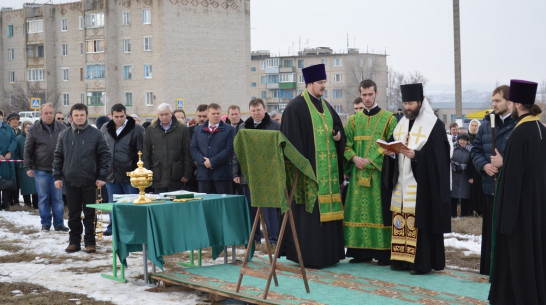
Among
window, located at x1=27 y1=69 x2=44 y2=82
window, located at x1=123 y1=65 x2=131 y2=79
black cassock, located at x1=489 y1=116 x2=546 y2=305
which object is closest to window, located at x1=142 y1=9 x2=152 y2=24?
window, located at x1=123 y1=65 x2=131 y2=79

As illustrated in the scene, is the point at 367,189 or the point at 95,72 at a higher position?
the point at 95,72

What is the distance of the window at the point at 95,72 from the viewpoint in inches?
2238

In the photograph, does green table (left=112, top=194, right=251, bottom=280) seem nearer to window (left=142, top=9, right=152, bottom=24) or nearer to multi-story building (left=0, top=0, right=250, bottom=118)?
multi-story building (left=0, top=0, right=250, bottom=118)

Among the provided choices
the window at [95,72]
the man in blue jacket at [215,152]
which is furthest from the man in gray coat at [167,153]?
the window at [95,72]

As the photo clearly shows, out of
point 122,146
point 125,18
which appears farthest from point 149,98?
point 122,146

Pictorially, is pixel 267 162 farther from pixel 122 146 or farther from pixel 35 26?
pixel 35 26

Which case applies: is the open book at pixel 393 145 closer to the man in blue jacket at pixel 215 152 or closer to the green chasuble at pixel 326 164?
the green chasuble at pixel 326 164

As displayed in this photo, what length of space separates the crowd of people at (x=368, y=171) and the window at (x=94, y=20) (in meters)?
46.7

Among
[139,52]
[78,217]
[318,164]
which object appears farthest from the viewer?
[139,52]

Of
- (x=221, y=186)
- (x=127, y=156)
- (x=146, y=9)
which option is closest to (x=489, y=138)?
(x=221, y=186)

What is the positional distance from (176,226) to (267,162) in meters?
1.54

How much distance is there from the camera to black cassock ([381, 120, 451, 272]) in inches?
299

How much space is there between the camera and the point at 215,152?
10250mm

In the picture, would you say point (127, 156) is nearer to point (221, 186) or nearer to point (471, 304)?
point (221, 186)
